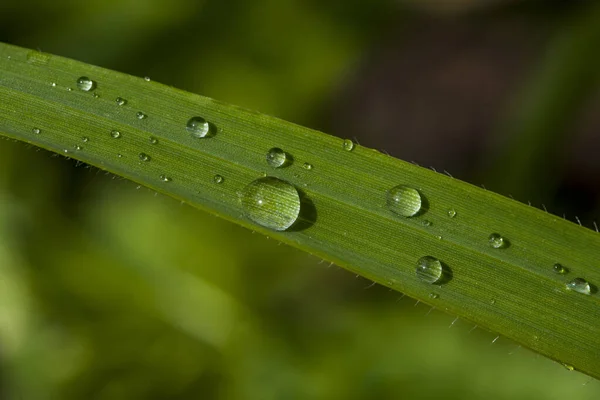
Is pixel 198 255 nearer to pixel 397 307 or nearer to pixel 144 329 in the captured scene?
pixel 144 329

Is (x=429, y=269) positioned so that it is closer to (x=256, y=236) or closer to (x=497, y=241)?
(x=497, y=241)

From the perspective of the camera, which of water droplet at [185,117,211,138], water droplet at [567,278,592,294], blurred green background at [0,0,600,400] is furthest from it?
blurred green background at [0,0,600,400]

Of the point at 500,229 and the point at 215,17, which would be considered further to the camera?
the point at 215,17

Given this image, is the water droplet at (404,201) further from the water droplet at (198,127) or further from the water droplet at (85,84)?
the water droplet at (85,84)

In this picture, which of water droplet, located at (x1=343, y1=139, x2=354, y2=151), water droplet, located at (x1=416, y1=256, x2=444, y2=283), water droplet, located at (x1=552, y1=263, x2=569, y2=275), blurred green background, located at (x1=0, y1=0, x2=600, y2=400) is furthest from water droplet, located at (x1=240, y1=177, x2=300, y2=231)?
blurred green background, located at (x1=0, y1=0, x2=600, y2=400)

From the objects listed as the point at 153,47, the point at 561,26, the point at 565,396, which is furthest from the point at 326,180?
the point at 561,26

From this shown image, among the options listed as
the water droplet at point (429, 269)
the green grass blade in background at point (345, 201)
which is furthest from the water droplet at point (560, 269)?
the water droplet at point (429, 269)

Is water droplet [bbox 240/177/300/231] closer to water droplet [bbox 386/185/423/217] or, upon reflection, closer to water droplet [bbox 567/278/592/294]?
water droplet [bbox 386/185/423/217]
